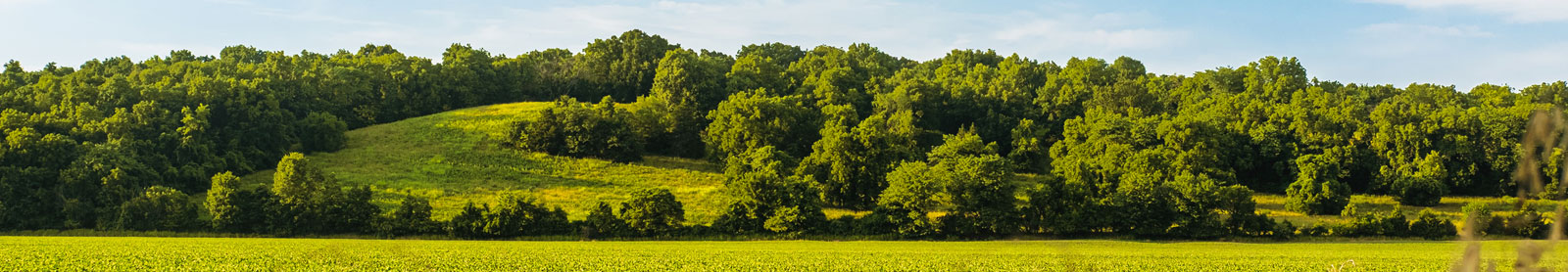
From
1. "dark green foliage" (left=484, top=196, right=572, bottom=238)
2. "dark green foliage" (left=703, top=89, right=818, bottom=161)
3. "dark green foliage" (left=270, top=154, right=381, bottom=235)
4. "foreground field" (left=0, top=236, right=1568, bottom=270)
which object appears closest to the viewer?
"foreground field" (left=0, top=236, right=1568, bottom=270)

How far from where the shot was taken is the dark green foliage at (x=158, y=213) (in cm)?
6612

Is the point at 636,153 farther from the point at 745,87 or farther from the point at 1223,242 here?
the point at 1223,242

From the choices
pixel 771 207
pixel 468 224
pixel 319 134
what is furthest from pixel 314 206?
pixel 319 134

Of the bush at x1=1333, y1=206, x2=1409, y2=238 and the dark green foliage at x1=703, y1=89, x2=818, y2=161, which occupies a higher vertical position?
the dark green foliage at x1=703, y1=89, x2=818, y2=161

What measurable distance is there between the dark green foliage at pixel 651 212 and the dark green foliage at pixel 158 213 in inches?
1144

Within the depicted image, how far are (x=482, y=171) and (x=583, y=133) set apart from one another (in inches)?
451

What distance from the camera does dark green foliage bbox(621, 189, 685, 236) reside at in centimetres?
6366

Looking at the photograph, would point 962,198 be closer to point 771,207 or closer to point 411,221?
point 771,207

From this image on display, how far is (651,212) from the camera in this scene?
209 feet

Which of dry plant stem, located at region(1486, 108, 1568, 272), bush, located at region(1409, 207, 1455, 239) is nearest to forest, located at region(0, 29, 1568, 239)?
bush, located at region(1409, 207, 1455, 239)

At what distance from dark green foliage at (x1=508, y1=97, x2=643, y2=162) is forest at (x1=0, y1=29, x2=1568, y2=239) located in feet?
0.78

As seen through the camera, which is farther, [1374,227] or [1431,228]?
[1374,227]

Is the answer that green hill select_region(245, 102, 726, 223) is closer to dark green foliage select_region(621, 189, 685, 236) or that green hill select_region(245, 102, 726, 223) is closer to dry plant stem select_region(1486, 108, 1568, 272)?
dark green foliage select_region(621, 189, 685, 236)

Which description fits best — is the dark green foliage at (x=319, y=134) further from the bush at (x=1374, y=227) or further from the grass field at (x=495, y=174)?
the bush at (x=1374, y=227)
